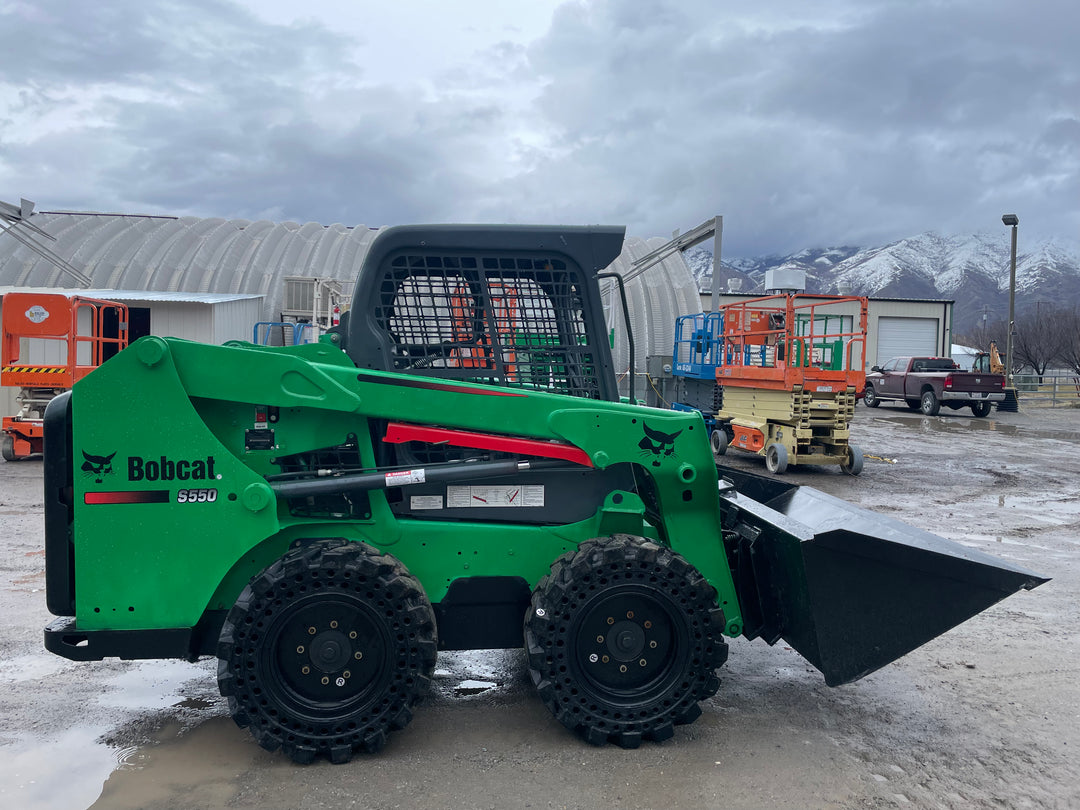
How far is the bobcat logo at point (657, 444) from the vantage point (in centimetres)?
387

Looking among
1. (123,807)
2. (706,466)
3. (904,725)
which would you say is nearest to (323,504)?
(123,807)

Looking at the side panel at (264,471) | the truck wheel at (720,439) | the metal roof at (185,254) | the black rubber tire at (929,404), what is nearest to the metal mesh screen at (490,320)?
the side panel at (264,471)

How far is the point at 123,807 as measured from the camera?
330 cm

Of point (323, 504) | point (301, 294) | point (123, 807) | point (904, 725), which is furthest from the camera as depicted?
point (301, 294)

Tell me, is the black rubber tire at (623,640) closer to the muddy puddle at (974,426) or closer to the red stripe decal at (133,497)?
the red stripe decal at (133,497)

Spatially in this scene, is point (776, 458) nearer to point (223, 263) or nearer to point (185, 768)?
point (185, 768)

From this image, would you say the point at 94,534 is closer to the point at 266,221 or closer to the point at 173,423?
the point at 173,423

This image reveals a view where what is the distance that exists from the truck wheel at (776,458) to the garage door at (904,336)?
1099 inches

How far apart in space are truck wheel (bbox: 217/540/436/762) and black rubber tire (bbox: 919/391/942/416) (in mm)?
24487

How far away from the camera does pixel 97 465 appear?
3521 mm

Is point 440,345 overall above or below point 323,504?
above

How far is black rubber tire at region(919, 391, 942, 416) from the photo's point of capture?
990 inches

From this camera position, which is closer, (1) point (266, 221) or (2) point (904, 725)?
(2) point (904, 725)

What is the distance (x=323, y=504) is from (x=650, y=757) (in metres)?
1.77
